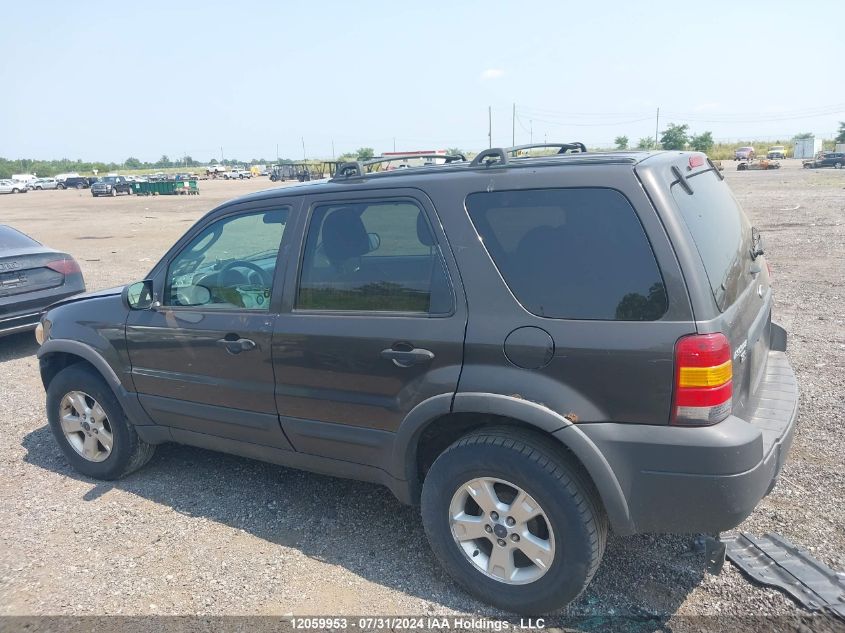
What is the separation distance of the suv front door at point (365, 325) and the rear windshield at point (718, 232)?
1.02 m

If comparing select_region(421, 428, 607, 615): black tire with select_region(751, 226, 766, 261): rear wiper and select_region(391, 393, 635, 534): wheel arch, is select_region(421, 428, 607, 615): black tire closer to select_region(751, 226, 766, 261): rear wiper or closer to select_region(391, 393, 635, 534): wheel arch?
select_region(391, 393, 635, 534): wheel arch

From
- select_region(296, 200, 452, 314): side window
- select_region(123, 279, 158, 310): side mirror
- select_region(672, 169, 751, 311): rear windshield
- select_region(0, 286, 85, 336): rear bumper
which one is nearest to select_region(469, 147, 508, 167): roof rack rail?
select_region(296, 200, 452, 314): side window

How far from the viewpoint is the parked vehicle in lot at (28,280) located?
7.15 metres

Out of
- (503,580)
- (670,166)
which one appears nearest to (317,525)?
(503,580)

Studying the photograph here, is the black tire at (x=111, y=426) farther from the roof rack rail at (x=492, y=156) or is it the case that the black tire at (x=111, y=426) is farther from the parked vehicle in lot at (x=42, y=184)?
the parked vehicle in lot at (x=42, y=184)

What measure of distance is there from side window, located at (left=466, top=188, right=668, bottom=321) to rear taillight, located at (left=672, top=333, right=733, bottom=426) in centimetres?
19

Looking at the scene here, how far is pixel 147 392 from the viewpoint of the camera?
405 cm

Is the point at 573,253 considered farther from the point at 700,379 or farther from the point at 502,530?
the point at 502,530

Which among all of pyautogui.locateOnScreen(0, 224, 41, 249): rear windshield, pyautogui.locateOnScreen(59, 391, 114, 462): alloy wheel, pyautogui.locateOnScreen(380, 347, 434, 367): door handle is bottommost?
pyautogui.locateOnScreen(59, 391, 114, 462): alloy wheel

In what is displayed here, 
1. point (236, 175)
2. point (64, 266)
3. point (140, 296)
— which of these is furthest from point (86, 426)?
point (236, 175)

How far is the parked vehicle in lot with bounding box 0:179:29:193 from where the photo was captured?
66769mm

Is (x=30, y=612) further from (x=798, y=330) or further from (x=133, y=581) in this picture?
(x=798, y=330)

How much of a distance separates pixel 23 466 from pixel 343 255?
10.1 ft

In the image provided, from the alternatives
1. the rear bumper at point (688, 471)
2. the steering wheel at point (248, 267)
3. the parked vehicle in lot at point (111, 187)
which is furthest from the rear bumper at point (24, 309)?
the parked vehicle in lot at point (111, 187)
